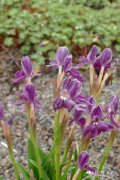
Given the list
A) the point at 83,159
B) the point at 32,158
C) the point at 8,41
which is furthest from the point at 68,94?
the point at 8,41

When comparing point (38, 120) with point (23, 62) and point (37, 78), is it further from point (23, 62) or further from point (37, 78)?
point (23, 62)

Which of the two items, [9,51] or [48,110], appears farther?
[9,51]

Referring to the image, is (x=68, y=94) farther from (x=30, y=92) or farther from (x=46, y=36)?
(x=46, y=36)

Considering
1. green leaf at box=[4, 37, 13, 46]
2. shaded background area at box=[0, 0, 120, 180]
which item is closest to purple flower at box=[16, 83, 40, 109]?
shaded background area at box=[0, 0, 120, 180]

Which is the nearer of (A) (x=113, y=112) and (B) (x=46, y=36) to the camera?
(A) (x=113, y=112)

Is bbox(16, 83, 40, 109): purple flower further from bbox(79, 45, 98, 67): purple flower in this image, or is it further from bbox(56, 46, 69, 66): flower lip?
bbox(79, 45, 98, 67): purple flower

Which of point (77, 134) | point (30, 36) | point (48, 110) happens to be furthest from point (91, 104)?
point (30, 36)

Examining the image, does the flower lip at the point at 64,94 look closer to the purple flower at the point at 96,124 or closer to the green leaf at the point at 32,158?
the purple flower at the point at 96,124
